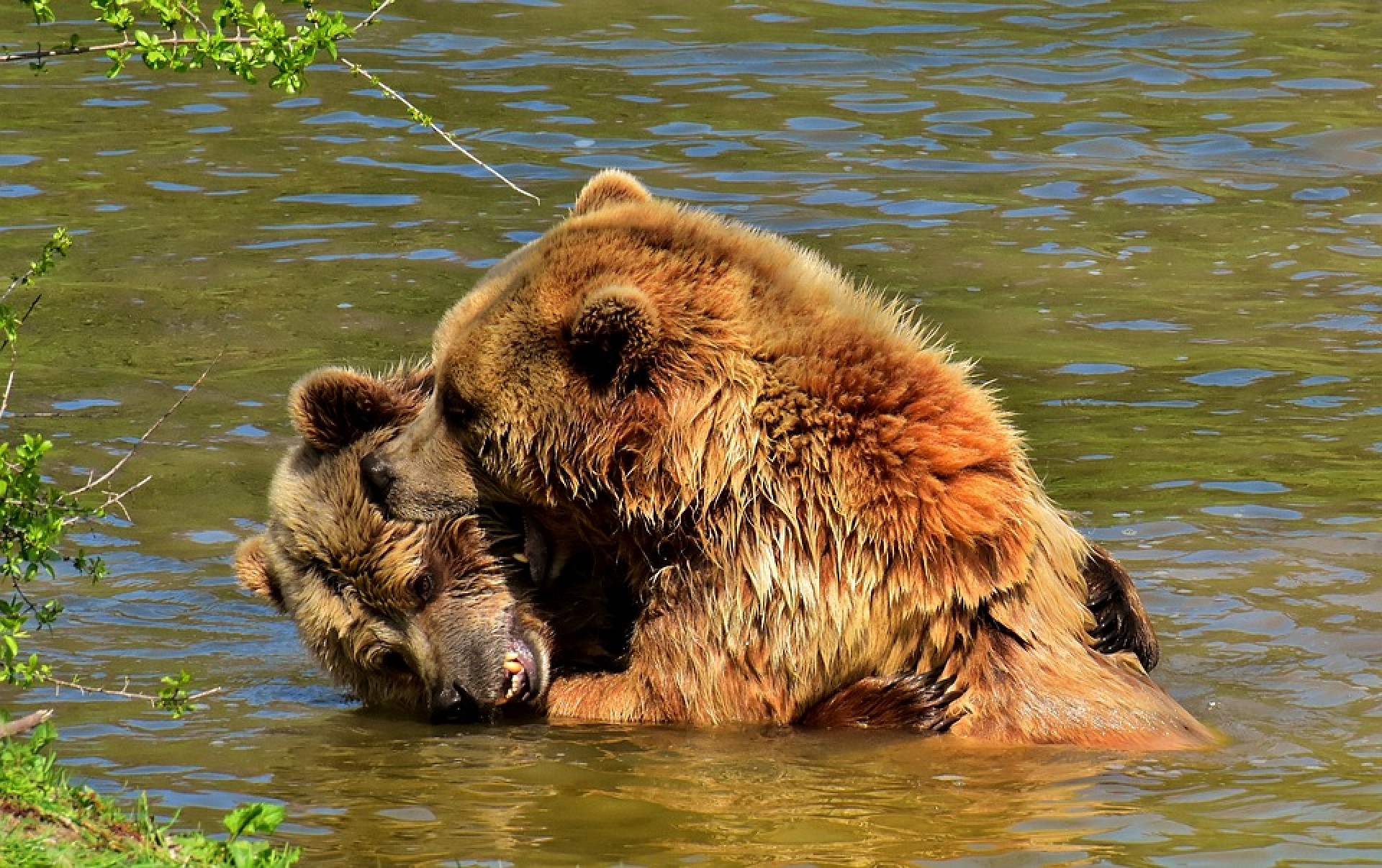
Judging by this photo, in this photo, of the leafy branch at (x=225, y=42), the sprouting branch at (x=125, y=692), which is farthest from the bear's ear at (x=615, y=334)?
the sprouting branch at (x=125, y=692)

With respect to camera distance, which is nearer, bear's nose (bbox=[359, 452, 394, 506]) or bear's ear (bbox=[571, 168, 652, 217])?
bear's nose (bbox=[359, 452, 394, 506])

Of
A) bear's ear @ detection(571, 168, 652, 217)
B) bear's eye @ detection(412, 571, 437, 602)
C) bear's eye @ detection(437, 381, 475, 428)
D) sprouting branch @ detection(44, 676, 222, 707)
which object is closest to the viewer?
sprouting branch @ detection(44, 676, 222, 707)

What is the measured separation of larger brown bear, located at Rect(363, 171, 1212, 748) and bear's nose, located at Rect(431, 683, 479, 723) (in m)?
0.57

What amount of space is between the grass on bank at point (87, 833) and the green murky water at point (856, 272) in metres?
0.55

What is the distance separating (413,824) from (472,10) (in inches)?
531

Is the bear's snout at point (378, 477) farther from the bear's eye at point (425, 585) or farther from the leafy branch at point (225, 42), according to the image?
the leafy branch at point (225, 42)

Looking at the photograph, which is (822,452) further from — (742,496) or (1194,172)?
(1194,172)

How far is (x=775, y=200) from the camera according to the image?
13.7 meters

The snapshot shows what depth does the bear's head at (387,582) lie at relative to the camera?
283 inches

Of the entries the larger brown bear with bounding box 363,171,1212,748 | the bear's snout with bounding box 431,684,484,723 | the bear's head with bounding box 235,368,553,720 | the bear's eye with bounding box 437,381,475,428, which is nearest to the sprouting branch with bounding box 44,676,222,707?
the bear's head with bounding box 235,368,553,720

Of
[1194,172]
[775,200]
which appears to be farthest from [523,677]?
[1194,172]

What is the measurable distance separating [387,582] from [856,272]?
5491mm

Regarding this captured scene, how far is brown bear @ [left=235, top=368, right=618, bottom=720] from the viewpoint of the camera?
7180 millimetres

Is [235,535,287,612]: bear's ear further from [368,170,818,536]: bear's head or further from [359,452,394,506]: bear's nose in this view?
[368,170,818,536]: bear's head
